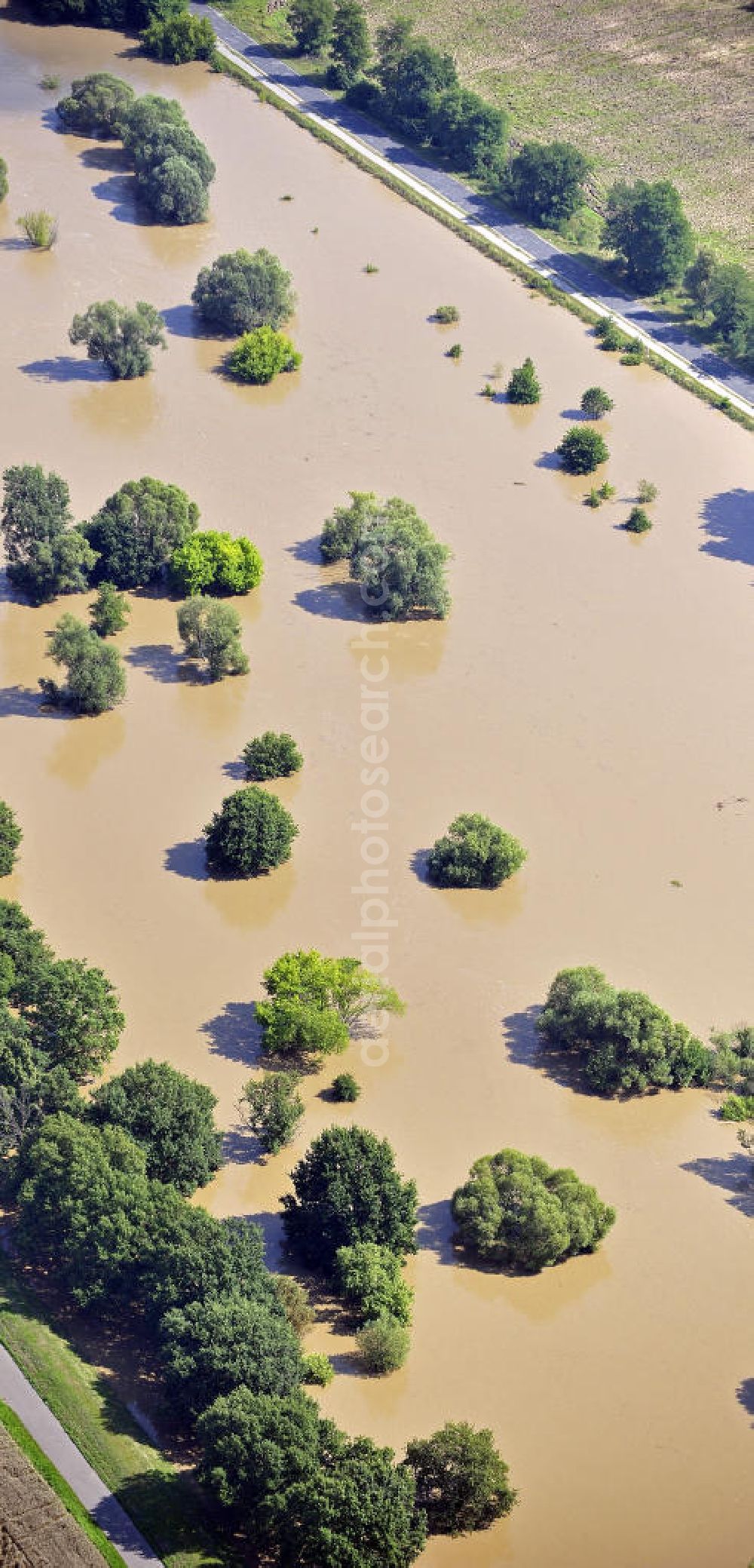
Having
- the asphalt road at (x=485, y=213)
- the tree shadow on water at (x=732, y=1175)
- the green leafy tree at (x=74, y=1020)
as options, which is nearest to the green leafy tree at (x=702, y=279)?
the asphalt road at (x=485, y=213)

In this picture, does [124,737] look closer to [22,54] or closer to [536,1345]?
[536,1345]

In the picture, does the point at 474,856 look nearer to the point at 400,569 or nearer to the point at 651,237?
the point at 400,569

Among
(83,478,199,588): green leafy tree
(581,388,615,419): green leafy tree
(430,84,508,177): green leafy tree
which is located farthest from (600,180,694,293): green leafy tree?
(83,478,199,588): green leafy tree

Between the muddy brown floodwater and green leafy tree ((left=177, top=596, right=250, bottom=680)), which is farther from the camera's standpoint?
green leafy tree ((left=177, top=596, right=250, bottom=680))

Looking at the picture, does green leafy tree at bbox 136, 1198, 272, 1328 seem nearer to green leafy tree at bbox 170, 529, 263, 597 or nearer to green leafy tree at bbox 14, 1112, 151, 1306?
green leafy tree at bbox 14, 1112, 151, 1306

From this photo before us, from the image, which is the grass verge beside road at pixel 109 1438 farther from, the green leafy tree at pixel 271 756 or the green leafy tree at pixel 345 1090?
the green leafy tree at pixel 271 756

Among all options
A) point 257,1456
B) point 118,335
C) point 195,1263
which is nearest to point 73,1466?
point 257,1456
